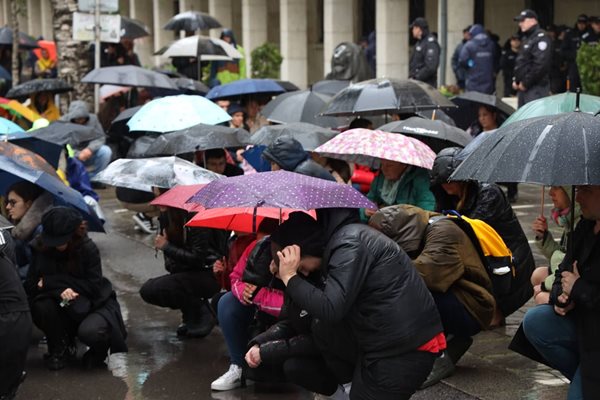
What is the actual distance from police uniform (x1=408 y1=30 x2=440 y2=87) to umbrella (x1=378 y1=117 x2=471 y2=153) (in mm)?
8636

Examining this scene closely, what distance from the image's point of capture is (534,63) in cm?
1597

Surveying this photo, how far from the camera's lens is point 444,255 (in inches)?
265

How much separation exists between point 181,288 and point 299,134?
85.2 inches

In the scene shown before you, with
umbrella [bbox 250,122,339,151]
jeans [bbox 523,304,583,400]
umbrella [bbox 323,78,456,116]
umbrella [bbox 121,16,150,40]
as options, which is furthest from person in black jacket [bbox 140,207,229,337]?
umbrella [bbox 121,16,150,40]

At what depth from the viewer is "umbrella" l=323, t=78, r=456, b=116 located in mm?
10617

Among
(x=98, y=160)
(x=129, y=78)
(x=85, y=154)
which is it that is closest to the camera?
(x=85, y=154)

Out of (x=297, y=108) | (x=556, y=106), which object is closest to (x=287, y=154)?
(x=556, y=106)

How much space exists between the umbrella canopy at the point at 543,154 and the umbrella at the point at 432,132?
12.0 ft

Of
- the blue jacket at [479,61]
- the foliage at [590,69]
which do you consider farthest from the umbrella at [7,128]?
the blue jacket at [479,61]

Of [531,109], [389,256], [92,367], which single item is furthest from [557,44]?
[389,256]

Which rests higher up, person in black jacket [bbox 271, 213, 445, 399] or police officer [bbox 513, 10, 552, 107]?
police officer [bbox 513, 10, 552, 107]

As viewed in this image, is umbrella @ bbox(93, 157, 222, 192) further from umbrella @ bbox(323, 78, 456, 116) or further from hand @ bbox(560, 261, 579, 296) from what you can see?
hand @ bbox(560, 261, 579, 296)

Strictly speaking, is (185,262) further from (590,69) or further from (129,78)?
(590,69)

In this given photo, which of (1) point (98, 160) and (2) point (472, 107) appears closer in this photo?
(2) point (472, 107)
